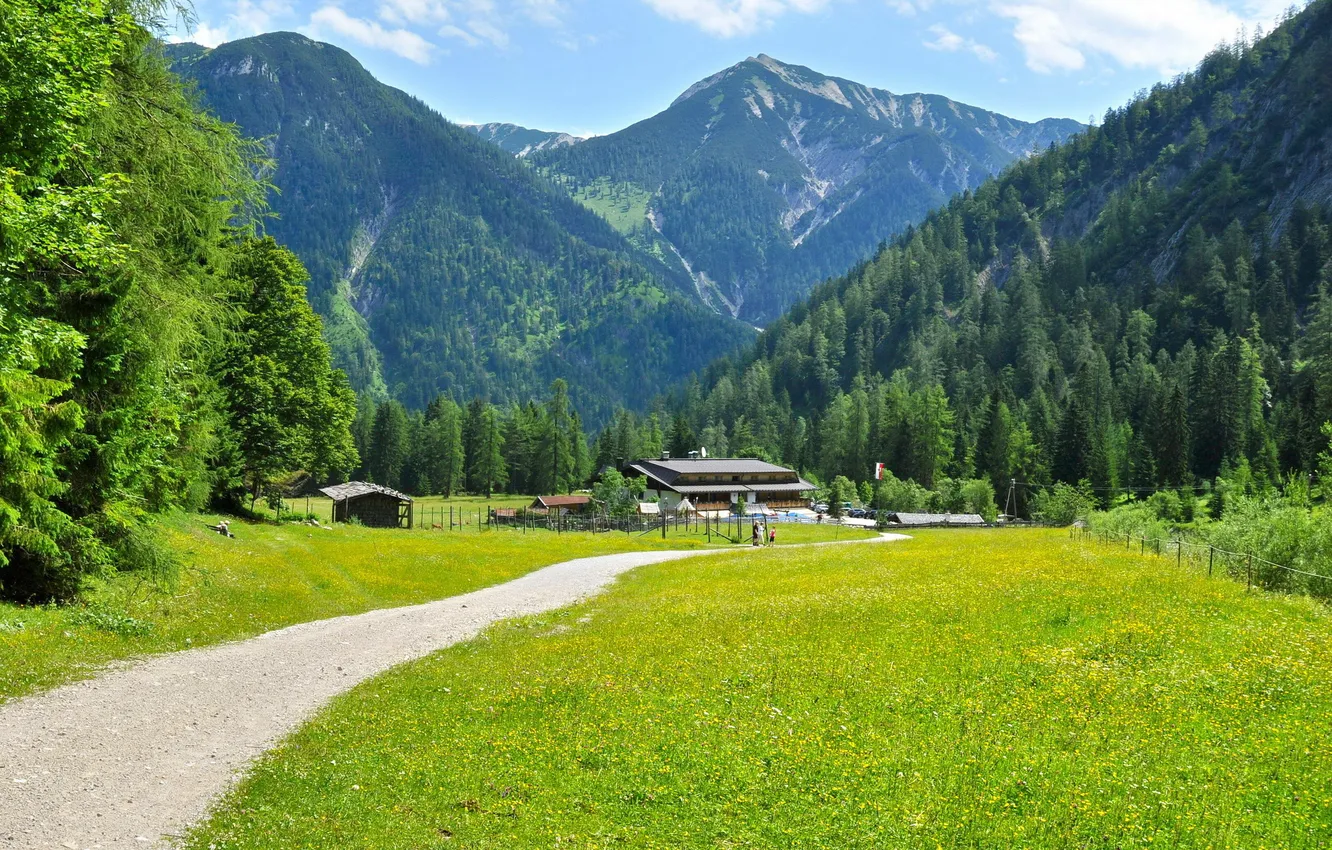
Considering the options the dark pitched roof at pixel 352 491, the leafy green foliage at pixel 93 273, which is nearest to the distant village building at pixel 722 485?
the dark pitched roof at pixel 352 491

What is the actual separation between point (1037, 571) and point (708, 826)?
26.5 meters

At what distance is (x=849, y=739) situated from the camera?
46.9 feet

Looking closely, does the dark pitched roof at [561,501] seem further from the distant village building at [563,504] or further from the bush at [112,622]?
the bush at [112,622]

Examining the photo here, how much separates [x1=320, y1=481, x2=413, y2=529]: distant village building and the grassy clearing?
185 ft

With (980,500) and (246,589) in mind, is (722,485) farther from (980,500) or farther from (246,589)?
(246,589)

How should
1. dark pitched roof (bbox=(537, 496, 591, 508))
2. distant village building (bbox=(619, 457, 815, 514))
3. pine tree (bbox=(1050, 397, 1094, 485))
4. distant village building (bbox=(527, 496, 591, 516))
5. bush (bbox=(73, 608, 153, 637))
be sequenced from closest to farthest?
1. bush (bbox=(73, 608, 153, 637))
2. distant village building (bbox=(527, 496, 591, 516))
3. dark pitched roof (bbox=(537, 496, 591, 508))
4. distant village building (bbox=(619, 457, 815, 514))
5. pine tree (bbox=(1050, 397, 1094, 485))

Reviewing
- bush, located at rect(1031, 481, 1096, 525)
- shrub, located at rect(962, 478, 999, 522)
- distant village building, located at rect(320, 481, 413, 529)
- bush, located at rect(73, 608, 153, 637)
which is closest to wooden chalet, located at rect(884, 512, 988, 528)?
shrub, located at rect(962, 478, 999, 522)

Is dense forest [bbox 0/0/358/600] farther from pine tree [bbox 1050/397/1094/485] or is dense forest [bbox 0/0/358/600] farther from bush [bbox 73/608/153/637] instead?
pine tree [bbox 1050/397/1094/485]

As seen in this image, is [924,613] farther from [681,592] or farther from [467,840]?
[467,840]

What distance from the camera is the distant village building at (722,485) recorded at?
134000 mm

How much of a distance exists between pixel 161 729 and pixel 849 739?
1289cm

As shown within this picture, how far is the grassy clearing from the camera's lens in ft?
36.4

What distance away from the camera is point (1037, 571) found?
33188 millimetres

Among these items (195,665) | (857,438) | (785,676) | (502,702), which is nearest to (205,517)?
(195,665)
